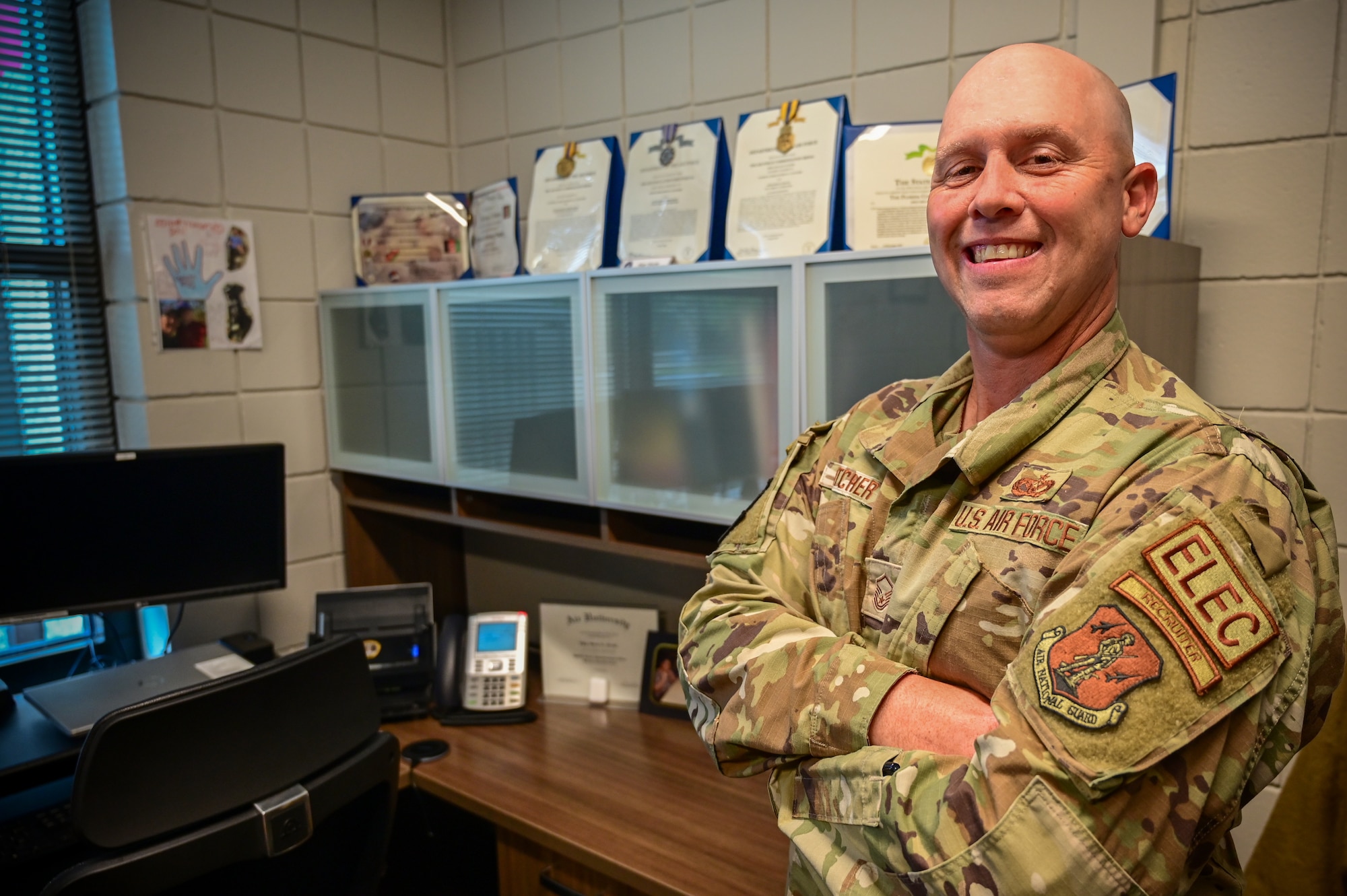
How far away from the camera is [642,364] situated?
1872 mm

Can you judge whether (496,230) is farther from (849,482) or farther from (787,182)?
(849,482)

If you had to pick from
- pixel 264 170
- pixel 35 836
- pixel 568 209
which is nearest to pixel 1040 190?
pixel 568 209

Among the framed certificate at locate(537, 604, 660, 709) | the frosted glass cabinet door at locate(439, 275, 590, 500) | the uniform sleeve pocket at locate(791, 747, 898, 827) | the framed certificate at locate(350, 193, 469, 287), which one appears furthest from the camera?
the framed certificate at locate(350, 193, 469, 287)

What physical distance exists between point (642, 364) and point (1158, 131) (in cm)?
100

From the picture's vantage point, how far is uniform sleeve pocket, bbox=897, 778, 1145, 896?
0.69 meters

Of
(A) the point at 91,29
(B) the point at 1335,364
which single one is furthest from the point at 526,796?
(A) the point at 91,29

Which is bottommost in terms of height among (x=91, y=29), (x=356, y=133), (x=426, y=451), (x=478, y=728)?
(x=478, y=728)

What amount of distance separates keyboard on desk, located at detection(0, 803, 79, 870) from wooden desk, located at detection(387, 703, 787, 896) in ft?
2.06

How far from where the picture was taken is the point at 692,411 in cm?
181

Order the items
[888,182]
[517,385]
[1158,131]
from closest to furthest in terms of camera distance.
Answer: [1158,131], [888,182], [517,385]

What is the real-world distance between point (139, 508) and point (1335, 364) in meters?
2.32

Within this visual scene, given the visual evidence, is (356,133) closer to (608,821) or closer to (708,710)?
(608,821)

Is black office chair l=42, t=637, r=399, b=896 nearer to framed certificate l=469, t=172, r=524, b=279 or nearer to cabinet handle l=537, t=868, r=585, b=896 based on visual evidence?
cabinet handle l=537, t=868, r=585, b=896

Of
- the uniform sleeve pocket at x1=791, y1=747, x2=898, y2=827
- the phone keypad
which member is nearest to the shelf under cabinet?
the phone keypad
